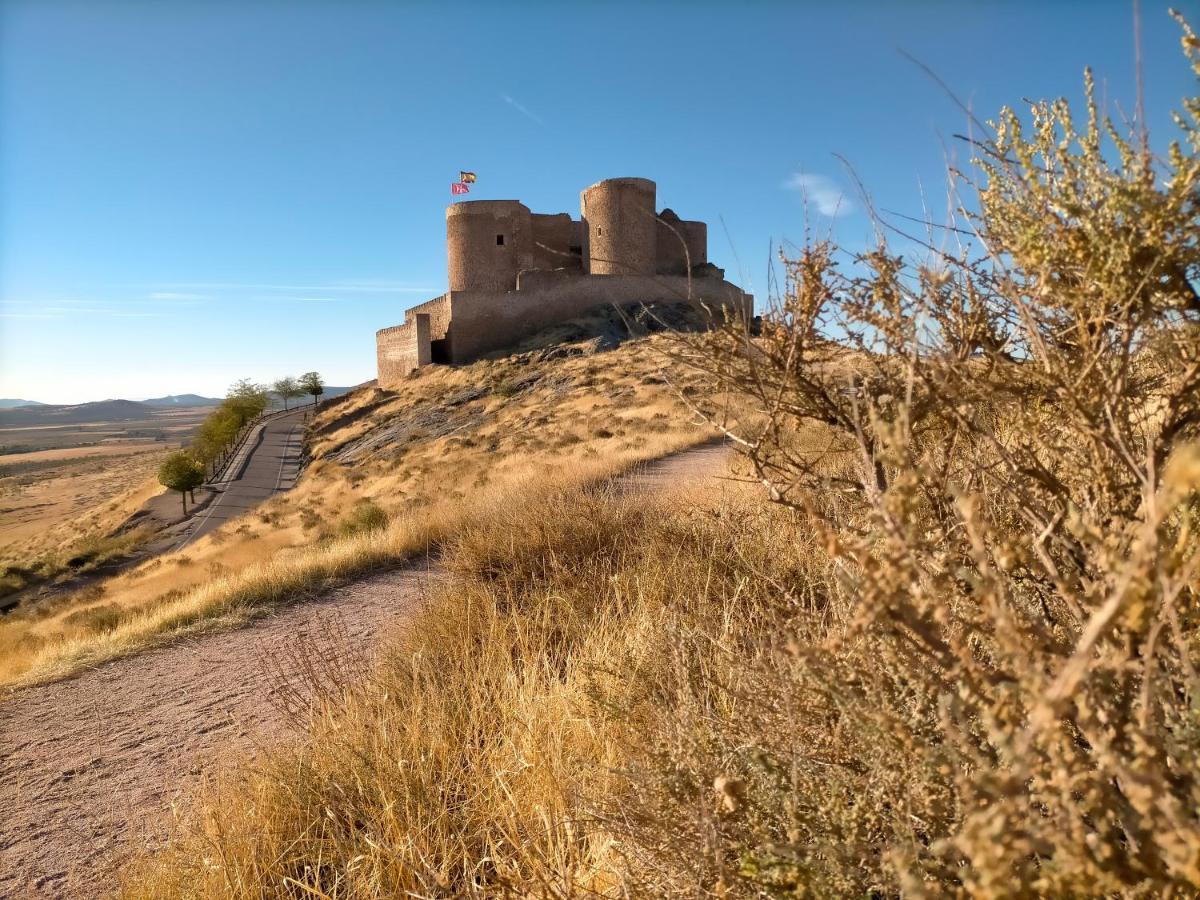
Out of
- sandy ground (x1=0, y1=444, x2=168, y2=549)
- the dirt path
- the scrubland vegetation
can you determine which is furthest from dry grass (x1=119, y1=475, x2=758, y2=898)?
sandy ground (x1=0, y1=444, x2=168, y2=549)

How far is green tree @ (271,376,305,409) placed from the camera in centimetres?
5044

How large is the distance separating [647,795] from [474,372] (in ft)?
94.6

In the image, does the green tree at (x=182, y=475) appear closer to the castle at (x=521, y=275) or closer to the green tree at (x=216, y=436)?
the green tree at (x=216, y=436)

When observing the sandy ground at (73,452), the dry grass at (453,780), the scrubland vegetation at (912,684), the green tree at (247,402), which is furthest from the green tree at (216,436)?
the sandy ground at (73,452)

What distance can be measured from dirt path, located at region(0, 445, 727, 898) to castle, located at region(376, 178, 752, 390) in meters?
26.1

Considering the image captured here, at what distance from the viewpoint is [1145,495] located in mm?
1189

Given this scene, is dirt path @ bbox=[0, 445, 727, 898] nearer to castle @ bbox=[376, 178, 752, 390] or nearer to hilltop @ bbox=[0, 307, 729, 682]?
hilltop @ bbox=[0, 307, 729, 682]

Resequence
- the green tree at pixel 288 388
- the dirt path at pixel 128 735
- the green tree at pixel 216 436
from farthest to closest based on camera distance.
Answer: the green tree at pixel 288 388
the green tree at pixel 216 436
the dirt path at pixel 128 735

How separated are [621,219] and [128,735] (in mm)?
29126

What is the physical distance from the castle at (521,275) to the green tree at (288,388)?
2023 cm

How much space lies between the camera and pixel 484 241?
106ft

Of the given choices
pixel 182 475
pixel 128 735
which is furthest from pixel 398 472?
pixel 128 735

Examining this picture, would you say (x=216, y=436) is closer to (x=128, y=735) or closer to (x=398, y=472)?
(x=398, y=472)

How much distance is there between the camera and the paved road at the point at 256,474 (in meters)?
25.6
